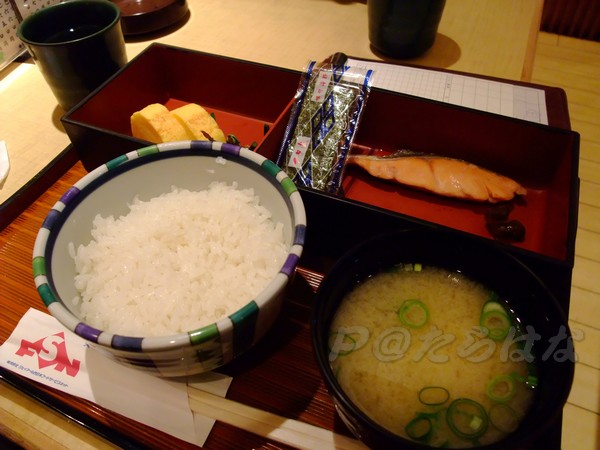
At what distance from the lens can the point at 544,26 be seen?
12.5 feet

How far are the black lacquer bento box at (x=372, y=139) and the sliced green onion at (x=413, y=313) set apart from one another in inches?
7.1

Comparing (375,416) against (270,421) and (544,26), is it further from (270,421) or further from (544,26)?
(544,26)

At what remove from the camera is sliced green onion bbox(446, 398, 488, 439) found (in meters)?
0.82

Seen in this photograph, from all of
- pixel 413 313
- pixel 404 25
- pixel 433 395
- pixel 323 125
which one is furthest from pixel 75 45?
pixel 433 395

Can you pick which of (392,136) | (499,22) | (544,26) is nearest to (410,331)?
(392,136)

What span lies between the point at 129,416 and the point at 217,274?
1.22 ft

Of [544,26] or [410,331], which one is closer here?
[410,331]

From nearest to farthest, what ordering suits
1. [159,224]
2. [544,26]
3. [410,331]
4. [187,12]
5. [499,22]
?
1. [410,331]
2. [159,224]
3. [499,22]
4. [187,12]
5. [544,26]

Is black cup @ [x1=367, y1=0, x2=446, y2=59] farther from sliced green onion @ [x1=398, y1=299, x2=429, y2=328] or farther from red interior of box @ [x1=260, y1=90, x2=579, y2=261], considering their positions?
sliced green onion @ [x1=398, y1=299, x2=429, y2=328]

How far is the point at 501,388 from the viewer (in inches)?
34.2

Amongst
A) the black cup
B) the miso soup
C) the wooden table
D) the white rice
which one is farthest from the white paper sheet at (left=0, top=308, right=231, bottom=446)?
the black cup

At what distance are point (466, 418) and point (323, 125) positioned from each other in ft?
3.30

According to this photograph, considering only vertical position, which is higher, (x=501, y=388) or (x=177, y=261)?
(x=177, y=261)

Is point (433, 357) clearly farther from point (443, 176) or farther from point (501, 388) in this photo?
point (443, 176)
